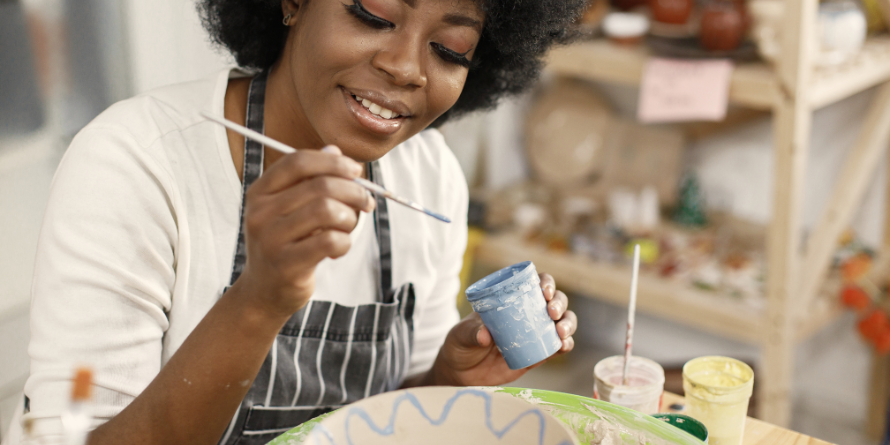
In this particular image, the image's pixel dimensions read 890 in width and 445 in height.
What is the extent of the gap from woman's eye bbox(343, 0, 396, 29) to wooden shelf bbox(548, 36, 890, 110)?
2.70 ft

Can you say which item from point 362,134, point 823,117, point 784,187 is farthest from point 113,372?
point 823,117

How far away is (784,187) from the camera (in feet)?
5.73

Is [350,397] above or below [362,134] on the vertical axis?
below

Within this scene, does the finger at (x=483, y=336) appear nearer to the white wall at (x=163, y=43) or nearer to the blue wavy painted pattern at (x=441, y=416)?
the blue wavy painted pattern at (x=441, y=416)

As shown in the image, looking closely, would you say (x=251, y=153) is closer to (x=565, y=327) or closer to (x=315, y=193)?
(x=315, y=193)

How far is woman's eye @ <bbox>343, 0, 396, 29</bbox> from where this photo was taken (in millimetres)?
926

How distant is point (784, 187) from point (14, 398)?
1.79 metres

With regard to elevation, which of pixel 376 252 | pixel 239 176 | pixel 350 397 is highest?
pixel 239 176

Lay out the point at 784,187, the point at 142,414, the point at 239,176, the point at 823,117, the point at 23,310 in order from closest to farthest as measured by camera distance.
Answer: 1. the point at 142,414
2. the point at 239,176
3. the point at 23,310
4. the point at 784,187
5. the point at 823,117

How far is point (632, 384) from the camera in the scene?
0.99m

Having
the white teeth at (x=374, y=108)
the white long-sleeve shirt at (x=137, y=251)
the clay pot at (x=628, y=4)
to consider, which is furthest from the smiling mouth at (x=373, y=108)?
the clay pot at (x=628, y=4)

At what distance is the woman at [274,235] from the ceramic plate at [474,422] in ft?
0.41

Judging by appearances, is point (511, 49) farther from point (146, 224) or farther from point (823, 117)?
point (823, 117)

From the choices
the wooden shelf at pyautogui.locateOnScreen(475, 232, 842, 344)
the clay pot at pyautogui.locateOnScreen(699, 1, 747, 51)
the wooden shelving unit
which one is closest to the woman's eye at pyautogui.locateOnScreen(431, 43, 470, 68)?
the wooden shelving unit
